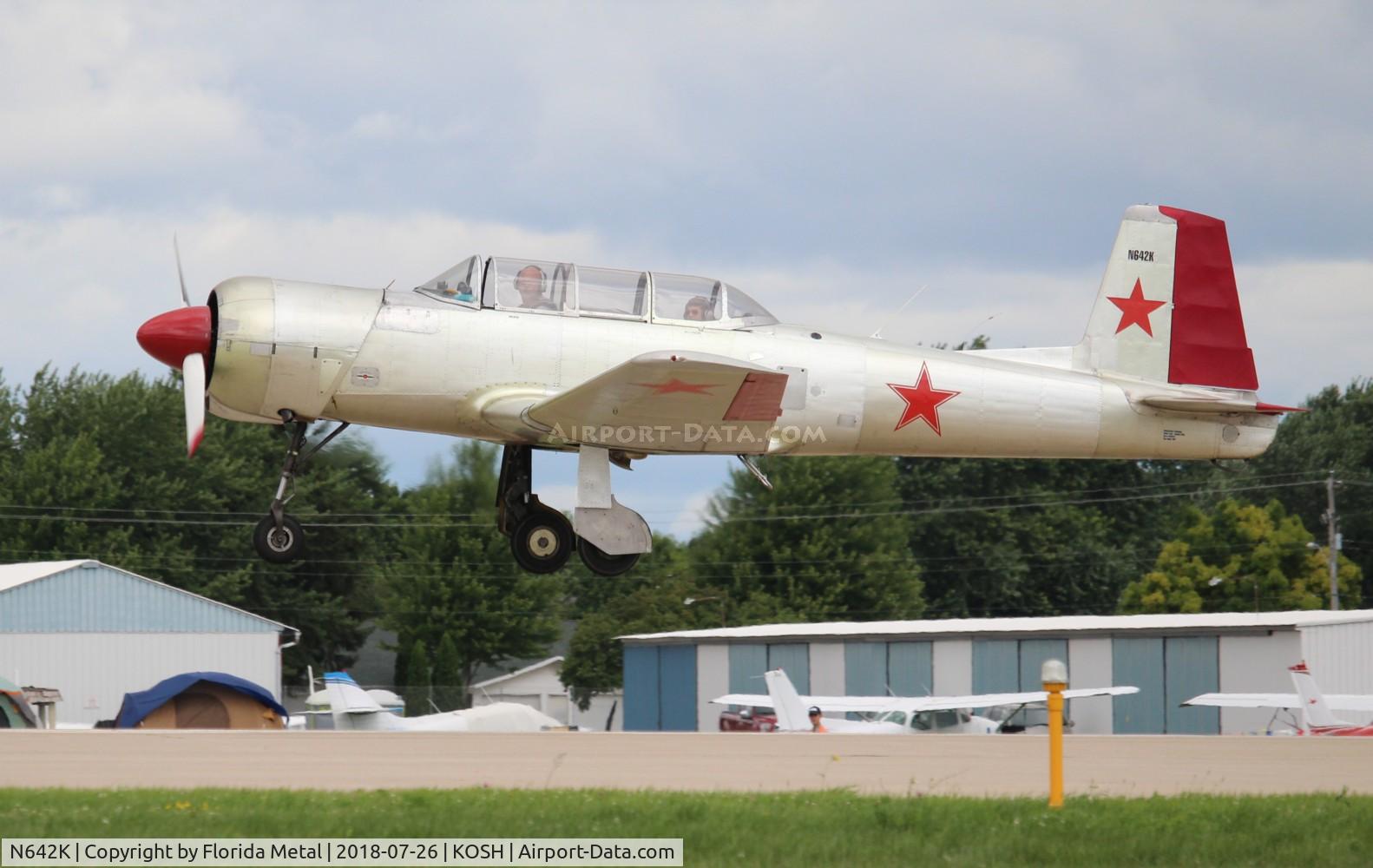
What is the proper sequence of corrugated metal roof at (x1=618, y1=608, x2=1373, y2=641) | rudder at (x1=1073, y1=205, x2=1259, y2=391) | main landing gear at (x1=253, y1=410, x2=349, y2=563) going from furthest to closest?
corrugated metal roof at (x1=618, y1=608, x2=1373, y2=641) → rudder at (x1=1073, y1=205, x2=1259, y2=391) → main landing gear at (x1=253, y1=410, x2=349, y2=563)

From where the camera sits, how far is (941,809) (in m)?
10.4

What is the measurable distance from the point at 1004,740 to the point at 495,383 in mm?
5417

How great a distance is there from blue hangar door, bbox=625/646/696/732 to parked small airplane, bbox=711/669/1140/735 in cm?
520

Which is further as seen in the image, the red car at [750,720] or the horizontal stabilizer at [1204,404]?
the red car at [750,720]

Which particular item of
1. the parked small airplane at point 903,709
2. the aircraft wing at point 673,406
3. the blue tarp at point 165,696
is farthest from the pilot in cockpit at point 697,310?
the parked small airplane at point 903,709

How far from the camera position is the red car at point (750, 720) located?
3628 cm

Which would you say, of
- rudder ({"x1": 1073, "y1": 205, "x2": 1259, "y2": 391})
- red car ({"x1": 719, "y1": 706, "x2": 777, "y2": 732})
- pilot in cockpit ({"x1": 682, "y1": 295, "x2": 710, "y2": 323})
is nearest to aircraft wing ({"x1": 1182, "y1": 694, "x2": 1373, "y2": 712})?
red car ({"x1": 719, "y1": 706, "x2": 777, "y2": 732})

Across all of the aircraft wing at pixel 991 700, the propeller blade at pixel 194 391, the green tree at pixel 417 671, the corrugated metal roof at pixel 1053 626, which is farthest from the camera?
the green tree at pixel 417 671

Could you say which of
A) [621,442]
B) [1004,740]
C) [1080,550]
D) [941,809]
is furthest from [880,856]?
[1080,550]

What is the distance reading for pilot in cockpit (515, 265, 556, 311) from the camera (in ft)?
46.8

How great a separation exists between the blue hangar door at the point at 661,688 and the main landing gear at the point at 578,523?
81.5 ft

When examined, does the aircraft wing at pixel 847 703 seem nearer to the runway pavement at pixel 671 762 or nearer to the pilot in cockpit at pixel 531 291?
the runway pavement at pixel 671 762

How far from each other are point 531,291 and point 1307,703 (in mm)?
18646

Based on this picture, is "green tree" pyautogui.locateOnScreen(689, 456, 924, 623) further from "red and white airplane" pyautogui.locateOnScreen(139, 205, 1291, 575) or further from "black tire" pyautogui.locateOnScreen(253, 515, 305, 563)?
"black tire" pyautogui.locateOnScreen(253, 515, 305, 563)
